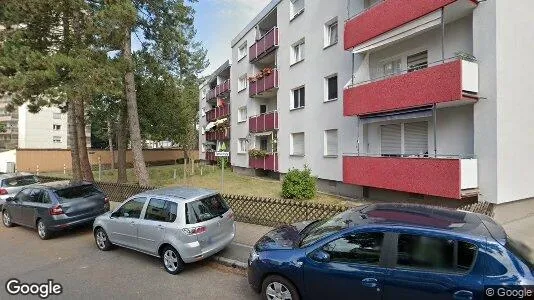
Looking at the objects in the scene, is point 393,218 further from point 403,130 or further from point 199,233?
point 403,130

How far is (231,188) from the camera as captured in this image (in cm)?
1653

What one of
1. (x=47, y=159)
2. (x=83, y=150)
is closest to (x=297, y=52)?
(x=83, y=150)

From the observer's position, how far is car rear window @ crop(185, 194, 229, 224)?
20.2 feet

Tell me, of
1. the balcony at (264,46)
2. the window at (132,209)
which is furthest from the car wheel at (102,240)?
the balcony at (264,46)

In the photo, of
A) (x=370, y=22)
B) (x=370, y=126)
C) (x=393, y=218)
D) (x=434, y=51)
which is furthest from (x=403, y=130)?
(x=393, y=218)

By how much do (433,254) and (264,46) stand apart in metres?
18.3

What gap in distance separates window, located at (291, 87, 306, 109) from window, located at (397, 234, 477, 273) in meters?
13.6

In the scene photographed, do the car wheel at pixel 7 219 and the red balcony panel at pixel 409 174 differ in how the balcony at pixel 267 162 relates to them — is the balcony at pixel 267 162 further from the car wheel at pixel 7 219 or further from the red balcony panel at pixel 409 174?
the car wheel at pixel 7 219

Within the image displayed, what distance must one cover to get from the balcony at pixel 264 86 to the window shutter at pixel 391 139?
27.6 ft

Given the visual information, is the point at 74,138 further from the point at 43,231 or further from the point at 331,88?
the point at 331,88

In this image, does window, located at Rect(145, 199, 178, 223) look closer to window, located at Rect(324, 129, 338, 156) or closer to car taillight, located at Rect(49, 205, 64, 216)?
car taillight, located at Rect(49, 205, 64, 216)

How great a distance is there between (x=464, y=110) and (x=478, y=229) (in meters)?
7.00

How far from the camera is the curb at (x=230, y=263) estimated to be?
20.6 ft

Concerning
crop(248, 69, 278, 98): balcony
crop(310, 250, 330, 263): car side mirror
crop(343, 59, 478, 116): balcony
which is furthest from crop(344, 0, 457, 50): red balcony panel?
crop(310, 250, 330, 263): car side mirror
